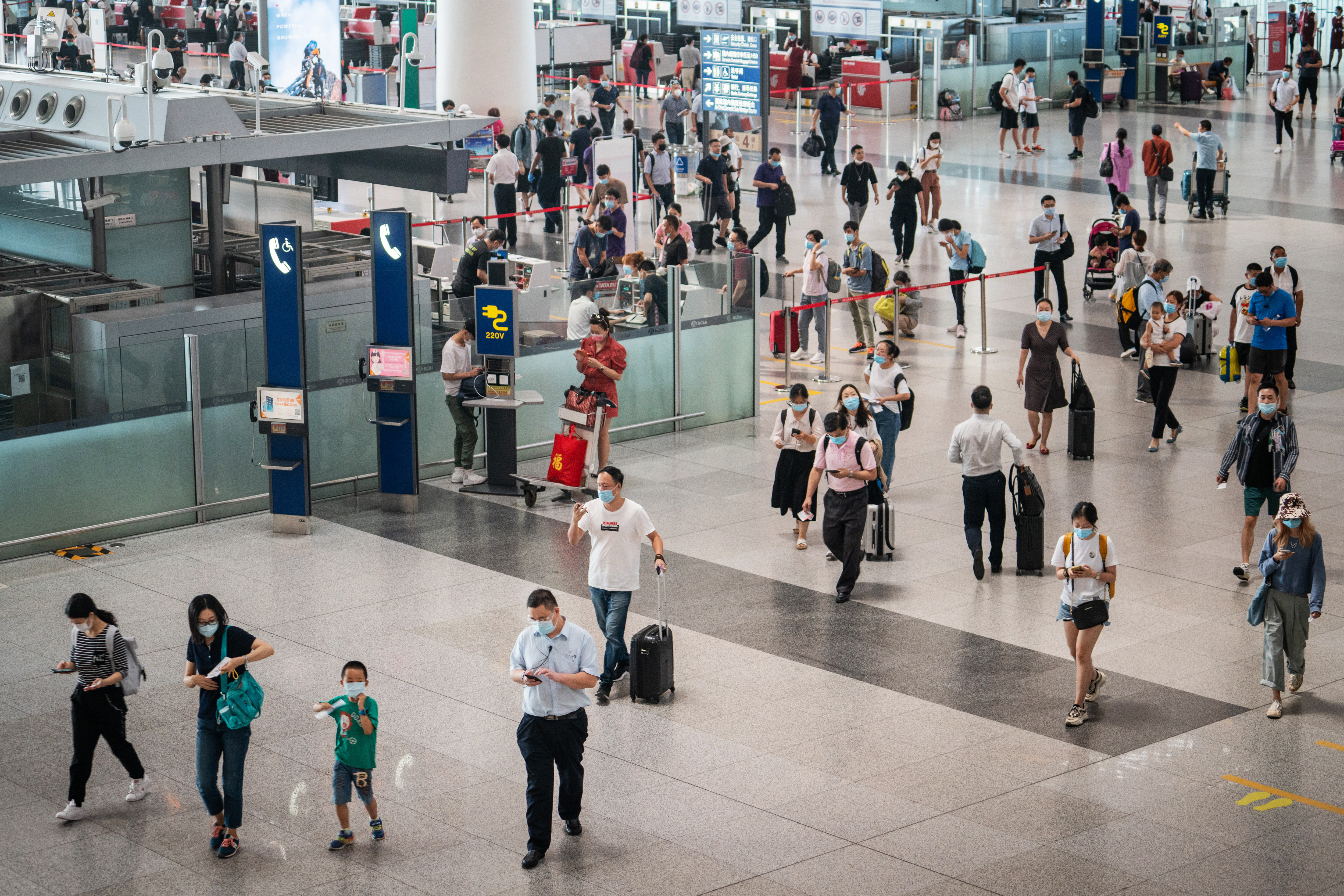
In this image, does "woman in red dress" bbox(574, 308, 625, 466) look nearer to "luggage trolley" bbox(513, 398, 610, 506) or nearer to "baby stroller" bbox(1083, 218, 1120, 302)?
"luggage trolley" bbox(513, 398, 610, 506)

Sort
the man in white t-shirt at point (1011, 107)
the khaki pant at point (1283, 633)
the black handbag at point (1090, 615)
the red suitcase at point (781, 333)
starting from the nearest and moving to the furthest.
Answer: the black handbag at point (1090, 615), the khaki pant at point (1283, 633), the red suitcase at point (781, 333), the man in white t-shirt at point (1011, 107)

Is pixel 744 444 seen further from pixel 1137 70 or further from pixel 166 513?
pixel 1137 70

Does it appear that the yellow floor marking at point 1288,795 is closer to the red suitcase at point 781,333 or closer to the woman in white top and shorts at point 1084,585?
the woman in white top and shorts at point 1084,585

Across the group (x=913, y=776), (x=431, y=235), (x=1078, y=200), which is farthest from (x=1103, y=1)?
(x=913, y=776)

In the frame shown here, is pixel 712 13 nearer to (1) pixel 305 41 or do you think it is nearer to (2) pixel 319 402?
(1) pixel 305 41

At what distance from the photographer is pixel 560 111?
110 ft

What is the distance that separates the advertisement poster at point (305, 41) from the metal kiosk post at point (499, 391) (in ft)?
27.2

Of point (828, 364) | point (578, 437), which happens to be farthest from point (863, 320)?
point (578, 437)

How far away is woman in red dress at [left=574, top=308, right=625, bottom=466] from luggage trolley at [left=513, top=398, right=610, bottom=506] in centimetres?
8

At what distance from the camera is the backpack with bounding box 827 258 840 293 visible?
2086 cm

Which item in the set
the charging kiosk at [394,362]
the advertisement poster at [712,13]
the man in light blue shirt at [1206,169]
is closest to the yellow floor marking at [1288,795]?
the charging kiosk at [394,362]

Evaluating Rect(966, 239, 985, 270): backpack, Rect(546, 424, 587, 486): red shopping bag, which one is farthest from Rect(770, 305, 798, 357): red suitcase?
Rect(546, 424, 587, 486): red shopping bag

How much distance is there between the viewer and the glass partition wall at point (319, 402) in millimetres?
14211

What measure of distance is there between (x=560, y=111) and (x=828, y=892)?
2686 centimetres
